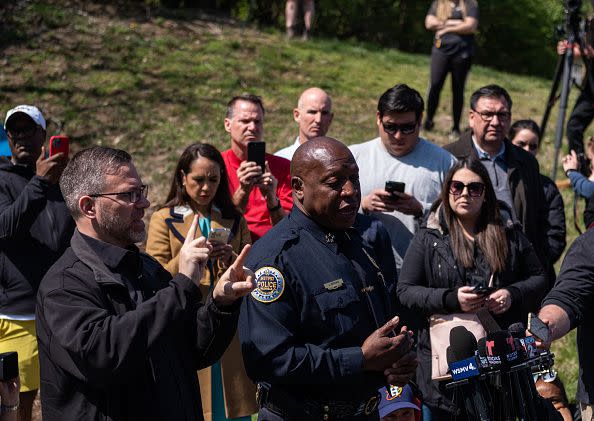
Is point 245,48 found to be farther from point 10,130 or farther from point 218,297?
point 218,297

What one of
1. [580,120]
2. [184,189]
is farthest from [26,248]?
[580,120]

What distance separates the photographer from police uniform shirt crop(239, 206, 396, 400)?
3.22 meters

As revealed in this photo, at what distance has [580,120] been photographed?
30.5 ft

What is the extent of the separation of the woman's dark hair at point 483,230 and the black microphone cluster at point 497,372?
47.9 inches

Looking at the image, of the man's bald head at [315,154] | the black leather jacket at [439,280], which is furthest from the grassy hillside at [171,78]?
the man's bald head at [315,154]

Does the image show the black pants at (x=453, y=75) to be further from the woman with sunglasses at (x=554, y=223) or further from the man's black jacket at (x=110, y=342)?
the man's black jacket at (x=110, y=342)

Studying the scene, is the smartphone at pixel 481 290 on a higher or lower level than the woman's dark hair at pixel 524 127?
lower

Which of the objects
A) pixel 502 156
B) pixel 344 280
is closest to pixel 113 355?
pixel 344 280

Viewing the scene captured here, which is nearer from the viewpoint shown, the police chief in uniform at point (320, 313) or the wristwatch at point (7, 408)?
the wristwatch at point (7, 408)

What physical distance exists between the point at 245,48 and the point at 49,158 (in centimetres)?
916

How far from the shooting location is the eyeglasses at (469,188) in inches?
184

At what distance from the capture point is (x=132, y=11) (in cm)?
1443

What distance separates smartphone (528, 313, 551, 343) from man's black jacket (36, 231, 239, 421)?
118cm

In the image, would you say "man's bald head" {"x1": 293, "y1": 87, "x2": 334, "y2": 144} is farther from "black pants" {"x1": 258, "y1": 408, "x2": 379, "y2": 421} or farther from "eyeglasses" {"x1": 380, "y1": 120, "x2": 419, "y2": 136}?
"black pants" {"x1": 258, "y1": 408, "x2": 379, "y2": 421}
